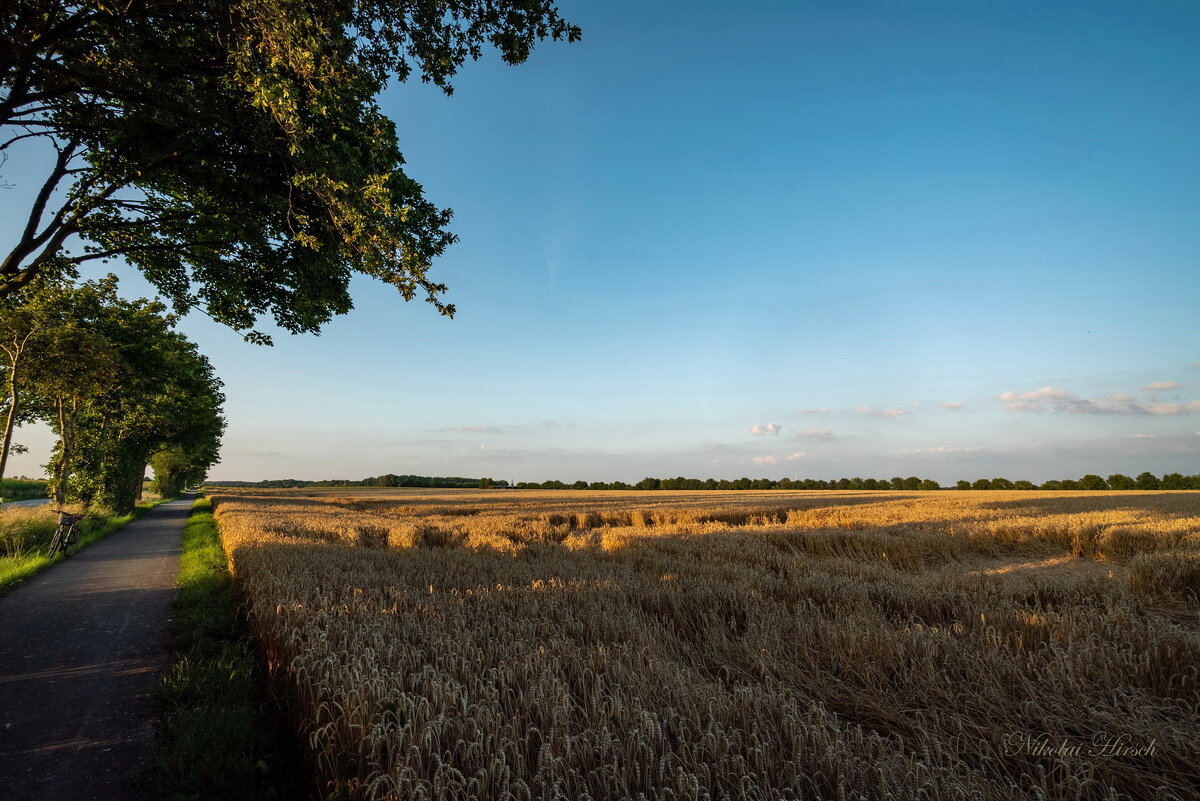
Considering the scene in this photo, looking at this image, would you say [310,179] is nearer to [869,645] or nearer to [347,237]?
[347,237]

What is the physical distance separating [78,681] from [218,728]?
9.63 feet

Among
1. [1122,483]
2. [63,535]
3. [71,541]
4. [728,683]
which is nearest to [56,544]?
[63,535]

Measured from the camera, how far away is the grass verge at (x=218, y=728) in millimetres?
3314

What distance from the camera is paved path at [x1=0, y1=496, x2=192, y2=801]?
11.6 ft

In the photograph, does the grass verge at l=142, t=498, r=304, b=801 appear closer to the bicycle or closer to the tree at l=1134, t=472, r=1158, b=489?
the bicycle

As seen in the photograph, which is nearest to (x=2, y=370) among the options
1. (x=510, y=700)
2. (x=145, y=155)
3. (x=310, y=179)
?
(x=145, y=155)

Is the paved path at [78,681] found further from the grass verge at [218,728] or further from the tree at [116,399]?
the tree at [116,399]

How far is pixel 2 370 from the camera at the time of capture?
21453 mm

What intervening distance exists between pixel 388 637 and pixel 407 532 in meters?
8.71

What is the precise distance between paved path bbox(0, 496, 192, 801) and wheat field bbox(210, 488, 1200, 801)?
1110 millimetres

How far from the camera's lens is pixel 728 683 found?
11.9ft

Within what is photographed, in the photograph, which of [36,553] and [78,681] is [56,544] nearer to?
[36,553]

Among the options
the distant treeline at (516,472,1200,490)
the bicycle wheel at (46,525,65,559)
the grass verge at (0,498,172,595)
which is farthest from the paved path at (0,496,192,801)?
the distant treeline at (516,472,1200,490)
